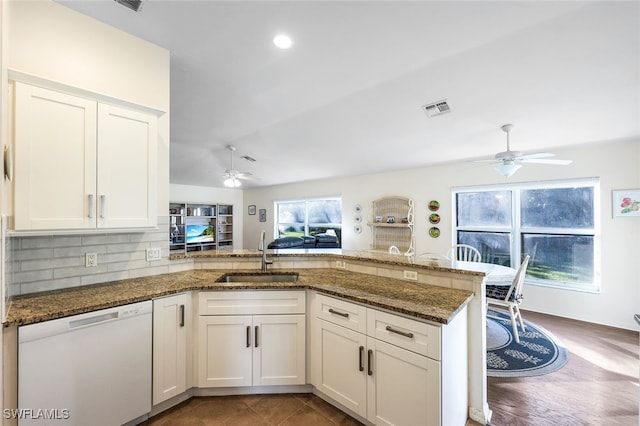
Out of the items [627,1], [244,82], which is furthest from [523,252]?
[244,82]

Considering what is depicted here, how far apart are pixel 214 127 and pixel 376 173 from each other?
10.7 ft

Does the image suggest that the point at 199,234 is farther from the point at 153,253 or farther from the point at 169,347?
the point at 169,347

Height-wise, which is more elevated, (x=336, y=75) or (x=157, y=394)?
(x=336, y=75)

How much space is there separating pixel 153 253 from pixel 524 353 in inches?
148

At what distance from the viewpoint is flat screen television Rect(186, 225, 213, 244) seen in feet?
24.9

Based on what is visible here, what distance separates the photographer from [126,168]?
195cm

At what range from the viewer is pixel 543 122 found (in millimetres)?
3154

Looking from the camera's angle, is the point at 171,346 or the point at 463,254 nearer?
the point at 171,346

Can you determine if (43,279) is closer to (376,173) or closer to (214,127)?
(214,127)

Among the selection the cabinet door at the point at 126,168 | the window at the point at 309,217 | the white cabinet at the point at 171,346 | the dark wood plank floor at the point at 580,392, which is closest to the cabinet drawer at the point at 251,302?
the white cabinet at the point at 171,346

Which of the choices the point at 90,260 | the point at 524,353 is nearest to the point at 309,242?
the point at 524,353

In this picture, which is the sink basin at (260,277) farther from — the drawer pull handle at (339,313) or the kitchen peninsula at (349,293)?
the drawer pull handle at (339,313)

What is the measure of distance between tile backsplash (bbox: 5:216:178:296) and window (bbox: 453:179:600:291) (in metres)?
4.61

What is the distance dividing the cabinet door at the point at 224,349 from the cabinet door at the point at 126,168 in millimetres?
917
